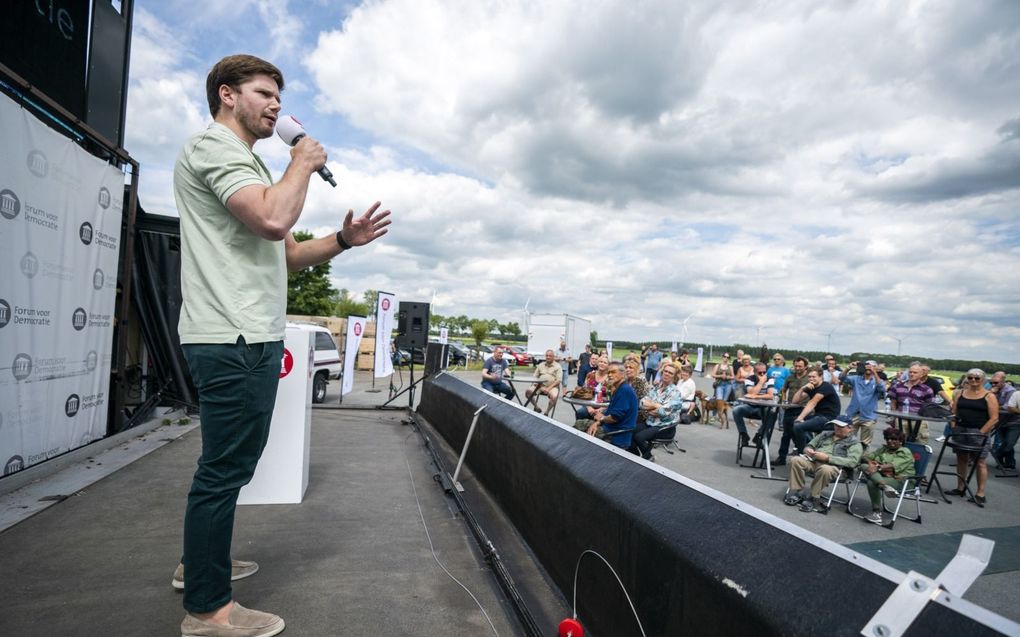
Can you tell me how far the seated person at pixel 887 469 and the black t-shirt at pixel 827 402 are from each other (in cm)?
128

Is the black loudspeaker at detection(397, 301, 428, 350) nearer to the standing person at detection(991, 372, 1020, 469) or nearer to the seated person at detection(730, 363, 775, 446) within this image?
the seated person at detection(730, 363, 775, 446)

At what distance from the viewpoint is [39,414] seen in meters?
4.48

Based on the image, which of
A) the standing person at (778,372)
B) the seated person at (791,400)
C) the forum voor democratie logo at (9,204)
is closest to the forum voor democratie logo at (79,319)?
the forum voor democratie logo at (9,204)

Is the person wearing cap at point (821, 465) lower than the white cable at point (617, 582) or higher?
lower

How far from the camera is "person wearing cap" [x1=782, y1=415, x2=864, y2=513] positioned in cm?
573

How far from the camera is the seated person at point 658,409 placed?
6.67 m

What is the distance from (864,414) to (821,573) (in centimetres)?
832

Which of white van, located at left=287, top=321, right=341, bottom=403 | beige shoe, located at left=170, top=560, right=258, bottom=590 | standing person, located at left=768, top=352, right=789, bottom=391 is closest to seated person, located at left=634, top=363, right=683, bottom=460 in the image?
standing person, located at left=768, top=352, right=789, bottom=391

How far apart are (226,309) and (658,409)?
6419 mm

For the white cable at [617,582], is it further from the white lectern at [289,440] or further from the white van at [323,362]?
the white van at [323,362]

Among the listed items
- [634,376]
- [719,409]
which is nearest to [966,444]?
[634,376]

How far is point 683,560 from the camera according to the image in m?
1.54

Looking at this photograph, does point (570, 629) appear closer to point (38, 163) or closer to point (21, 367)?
point (21, 367)

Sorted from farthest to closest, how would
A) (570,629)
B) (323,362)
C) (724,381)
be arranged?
(724,381) < (323,362) < (570,629)
